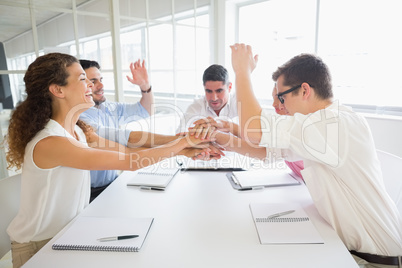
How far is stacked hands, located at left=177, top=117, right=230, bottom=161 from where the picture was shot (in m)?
1.82

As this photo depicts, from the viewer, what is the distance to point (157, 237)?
3.30 feet

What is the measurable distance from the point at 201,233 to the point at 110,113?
165 cm

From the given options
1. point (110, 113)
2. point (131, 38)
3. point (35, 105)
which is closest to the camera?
point (35, 105)

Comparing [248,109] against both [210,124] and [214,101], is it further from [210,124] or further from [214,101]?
[214,101]

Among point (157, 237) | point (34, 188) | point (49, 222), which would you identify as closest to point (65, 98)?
point (34, 188)

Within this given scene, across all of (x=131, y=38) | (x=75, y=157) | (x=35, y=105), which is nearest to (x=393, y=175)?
(x=75, y=157)

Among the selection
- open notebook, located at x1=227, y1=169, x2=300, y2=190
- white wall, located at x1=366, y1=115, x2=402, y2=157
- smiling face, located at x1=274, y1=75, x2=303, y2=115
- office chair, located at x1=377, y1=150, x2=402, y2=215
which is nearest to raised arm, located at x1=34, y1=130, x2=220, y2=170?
open notebook, located at x1=227, y1=169, x2=300, y2=190

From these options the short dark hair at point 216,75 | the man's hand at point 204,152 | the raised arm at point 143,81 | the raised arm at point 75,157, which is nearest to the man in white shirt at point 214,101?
the short dark hair at point 216,75

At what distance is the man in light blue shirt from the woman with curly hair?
16.8 inches

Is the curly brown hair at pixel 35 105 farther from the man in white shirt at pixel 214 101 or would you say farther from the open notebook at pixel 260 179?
the man in white shirt at pixel 214 101

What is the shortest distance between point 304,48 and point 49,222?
10.4 feet

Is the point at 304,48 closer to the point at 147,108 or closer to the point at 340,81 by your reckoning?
the point at 340,81

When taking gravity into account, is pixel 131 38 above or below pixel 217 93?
above

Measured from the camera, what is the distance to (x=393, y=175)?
1.42 m
